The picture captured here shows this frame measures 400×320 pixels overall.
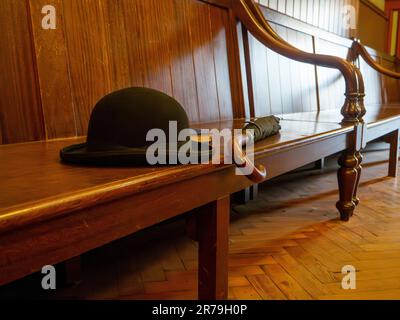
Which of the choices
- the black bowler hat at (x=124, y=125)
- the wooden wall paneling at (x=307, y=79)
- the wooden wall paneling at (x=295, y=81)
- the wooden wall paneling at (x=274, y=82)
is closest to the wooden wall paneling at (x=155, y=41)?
the black bowler hat at (x=124, y=125)

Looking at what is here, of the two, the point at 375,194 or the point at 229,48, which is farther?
the point at 375,194

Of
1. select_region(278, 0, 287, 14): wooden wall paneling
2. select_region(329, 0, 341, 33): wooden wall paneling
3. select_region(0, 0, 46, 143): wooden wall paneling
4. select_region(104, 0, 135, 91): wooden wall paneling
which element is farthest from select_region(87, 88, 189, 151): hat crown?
select_region(329, 0, 341, 33): wooden wall paneling

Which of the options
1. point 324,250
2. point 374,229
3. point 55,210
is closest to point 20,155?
point 55,210

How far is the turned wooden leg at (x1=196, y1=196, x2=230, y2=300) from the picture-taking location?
68 cm

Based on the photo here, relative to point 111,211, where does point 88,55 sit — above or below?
above

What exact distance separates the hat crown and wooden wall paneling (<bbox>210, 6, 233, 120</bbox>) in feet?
2.55

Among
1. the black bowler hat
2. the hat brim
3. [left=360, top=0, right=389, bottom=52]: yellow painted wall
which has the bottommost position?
the hat brim

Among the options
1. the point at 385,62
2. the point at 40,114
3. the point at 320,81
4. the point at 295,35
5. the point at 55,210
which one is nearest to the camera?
the point at 55,210

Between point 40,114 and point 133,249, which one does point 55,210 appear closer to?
point 40,114

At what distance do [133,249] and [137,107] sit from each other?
615mm

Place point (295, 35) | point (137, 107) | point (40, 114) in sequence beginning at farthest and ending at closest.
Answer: point (295, 35) < point (40, 114) < point (137, 107)

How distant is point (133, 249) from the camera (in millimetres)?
1113

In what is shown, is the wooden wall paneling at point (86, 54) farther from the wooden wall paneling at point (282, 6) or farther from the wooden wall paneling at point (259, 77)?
the wooden wall paneling at point (282, 6)

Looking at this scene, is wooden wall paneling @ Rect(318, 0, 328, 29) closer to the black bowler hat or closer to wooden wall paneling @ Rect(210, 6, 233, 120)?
wooden wall paneling @ Rect(210, 6, 233, 120)
